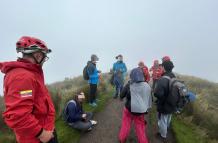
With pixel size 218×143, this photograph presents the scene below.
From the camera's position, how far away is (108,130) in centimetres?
757

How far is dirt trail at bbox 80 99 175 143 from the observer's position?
6.93 metres

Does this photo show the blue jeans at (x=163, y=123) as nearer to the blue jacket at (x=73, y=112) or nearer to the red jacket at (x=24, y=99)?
the blue jacket at (x=73, y=112)

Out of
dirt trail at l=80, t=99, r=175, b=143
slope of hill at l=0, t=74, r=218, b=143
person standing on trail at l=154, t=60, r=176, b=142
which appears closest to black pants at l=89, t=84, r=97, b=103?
slope of hill at l=0, t=74, r=218, b=143

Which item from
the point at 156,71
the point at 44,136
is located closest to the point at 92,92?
the point at 156,71

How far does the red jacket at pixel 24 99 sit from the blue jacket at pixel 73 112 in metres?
3.58

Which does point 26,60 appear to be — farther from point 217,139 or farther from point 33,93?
point 217,139

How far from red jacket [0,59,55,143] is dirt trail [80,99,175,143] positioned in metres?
3.88

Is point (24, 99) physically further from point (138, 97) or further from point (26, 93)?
point (138, 97)

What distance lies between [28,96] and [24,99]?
0.22ft

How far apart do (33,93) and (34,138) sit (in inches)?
27.8

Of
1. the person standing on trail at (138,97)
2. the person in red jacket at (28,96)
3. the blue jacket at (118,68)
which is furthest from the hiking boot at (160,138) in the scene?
the person in red jacket at (28,96)

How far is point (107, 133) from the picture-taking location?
7.34 metres

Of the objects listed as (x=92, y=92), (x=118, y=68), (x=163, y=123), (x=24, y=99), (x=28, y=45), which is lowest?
(x=163, y=123)

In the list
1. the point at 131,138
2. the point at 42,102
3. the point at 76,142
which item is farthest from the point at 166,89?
the point at 42,102
